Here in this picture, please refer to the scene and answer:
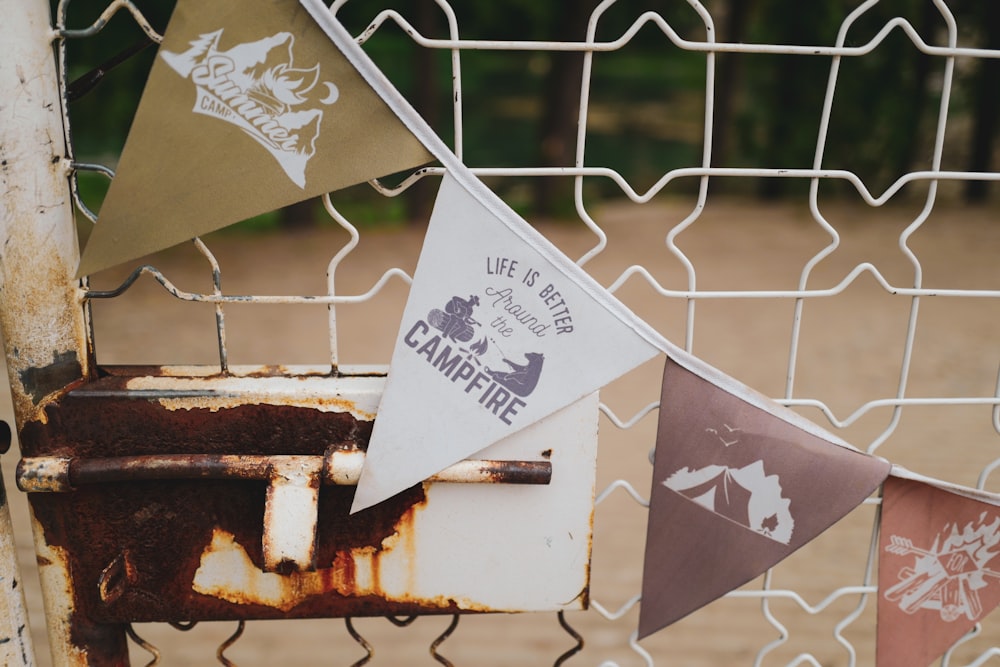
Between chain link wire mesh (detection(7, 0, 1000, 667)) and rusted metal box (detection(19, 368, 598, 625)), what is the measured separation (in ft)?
0.32

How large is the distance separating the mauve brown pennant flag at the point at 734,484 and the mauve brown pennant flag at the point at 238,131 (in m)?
0.60

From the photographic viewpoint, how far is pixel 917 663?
1381 mm

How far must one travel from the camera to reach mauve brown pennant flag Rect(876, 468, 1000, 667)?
4.30 ft

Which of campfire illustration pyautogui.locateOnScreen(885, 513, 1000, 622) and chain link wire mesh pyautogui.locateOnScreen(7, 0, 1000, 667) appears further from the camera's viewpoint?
campfire illustration pyautogui.locateOnScreen(885, 513, 1000, 622)

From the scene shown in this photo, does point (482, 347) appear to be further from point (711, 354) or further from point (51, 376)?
point (711, 354)

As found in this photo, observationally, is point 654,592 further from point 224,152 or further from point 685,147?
point 685,147

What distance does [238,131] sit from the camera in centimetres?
108

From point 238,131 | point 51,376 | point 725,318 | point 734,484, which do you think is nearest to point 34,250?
point 51,376

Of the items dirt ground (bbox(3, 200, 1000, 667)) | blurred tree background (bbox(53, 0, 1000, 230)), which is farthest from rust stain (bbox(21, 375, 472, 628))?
blurred tree background (bbox(53, 0, 1000, 230))

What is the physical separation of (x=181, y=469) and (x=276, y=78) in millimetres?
590

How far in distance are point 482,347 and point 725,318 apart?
202 inches

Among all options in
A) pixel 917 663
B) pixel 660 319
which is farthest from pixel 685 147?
pixel 917 663

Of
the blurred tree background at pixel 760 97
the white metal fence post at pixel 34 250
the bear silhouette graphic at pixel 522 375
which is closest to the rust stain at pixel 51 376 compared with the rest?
the white metal fence post at pixel 34 250

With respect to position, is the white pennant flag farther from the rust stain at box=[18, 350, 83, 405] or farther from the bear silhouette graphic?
the rust stain at box=[18, 350, 83, 405]
